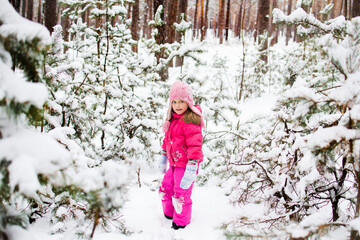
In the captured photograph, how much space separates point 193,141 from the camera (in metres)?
2.47

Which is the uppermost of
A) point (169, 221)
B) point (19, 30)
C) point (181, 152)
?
point (19, 30)

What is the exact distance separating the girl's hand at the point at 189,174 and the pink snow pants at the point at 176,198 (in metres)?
0.10

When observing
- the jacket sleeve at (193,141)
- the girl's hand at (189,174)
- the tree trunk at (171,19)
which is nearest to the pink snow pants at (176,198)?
the girl's hand at (189,174)

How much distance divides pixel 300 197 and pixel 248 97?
288 inches

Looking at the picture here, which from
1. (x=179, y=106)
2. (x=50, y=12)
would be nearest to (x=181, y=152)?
(x=179, y=106)

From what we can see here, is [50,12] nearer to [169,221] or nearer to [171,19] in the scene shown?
[171,19]

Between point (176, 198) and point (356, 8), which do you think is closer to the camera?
point (176, 198)

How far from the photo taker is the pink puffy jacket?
2457 mm

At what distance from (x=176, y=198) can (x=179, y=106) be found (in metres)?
0.99

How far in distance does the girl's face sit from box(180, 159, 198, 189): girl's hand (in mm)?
567

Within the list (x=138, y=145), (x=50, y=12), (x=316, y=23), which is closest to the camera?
(x=316, y=23)

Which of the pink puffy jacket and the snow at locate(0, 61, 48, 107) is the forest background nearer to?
the snow at locate(0, 61, 48, 107)

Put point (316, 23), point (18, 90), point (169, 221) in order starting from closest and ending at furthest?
point (18, 90) → point (316, 23) → point (169, 221)

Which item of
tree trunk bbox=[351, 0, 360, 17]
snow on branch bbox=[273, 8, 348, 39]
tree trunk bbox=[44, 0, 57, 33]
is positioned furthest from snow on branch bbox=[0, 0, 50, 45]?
tree trunk bbox=[44, 0, 57, 33]
